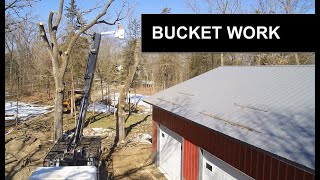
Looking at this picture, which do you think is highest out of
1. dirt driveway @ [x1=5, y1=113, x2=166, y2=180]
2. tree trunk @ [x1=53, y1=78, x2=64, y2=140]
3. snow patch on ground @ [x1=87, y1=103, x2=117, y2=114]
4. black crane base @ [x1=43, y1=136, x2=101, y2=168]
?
tree trunk @ [x1=53, y1=78, x2=64, y2=140]

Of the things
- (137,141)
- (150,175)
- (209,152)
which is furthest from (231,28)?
(137,141)

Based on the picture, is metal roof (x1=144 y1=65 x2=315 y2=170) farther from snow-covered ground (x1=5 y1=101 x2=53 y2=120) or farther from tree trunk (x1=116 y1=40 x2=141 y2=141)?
snow-covered ground (x1=5 y1=101 x2=53 y2=120)

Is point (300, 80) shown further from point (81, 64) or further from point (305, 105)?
point (81, 64)

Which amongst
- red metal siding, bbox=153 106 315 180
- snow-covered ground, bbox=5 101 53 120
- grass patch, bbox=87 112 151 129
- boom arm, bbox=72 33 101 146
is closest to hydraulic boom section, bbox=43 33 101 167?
boom arm, bbox=72 33 101 146

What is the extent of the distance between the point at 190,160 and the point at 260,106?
363 centimetres

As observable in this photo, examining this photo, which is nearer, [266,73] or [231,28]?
[231,28]

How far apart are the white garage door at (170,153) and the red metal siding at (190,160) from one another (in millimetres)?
951

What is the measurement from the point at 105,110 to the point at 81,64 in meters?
5.47

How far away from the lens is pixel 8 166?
13.7m

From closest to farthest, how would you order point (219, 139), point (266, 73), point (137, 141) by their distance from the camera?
1. point (219, 139)
2. point (266, 73)
3. point (137, 141)

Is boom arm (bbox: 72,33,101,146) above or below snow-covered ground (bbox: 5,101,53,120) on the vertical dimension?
above

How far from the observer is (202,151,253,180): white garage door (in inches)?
330

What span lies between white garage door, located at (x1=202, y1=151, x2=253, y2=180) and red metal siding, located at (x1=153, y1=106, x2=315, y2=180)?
0.36 m

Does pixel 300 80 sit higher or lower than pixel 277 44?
lower
